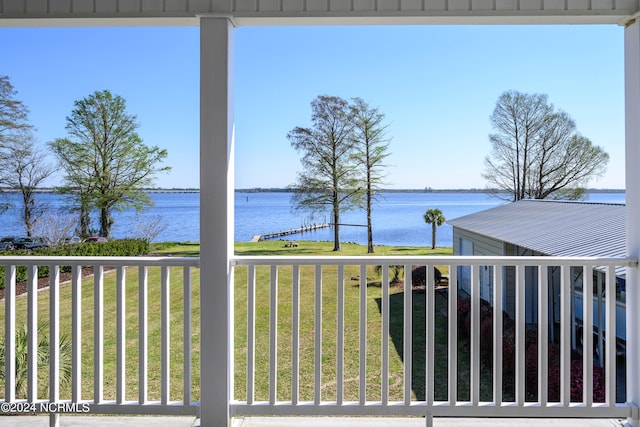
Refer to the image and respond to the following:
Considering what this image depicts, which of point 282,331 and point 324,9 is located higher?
point 324,9

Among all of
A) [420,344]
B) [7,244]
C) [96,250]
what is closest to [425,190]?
[420,344]

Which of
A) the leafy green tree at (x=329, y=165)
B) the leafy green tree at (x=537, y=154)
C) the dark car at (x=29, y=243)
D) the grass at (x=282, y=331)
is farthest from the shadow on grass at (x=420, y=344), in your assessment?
the dark car at (x=29, y=243)

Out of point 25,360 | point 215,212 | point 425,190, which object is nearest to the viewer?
point 215,212

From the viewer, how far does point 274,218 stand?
3.27 meters

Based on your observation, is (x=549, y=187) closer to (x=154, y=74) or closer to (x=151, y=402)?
(x=151, y=402)

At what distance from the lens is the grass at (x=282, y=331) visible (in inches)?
123

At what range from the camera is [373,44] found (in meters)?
3.77

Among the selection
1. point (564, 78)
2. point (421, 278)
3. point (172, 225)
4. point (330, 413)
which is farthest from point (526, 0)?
point (172, 225)

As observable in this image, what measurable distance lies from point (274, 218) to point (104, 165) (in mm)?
1374

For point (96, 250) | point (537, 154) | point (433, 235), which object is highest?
point (537, 154)

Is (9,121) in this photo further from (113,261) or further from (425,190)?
(425,190)

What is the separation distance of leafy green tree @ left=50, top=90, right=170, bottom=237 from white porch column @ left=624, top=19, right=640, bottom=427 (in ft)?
10.3

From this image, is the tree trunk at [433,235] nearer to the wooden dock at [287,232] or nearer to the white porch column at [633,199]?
the wooden dock at [287,232]

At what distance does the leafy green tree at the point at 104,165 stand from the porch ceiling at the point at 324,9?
3.85ft
